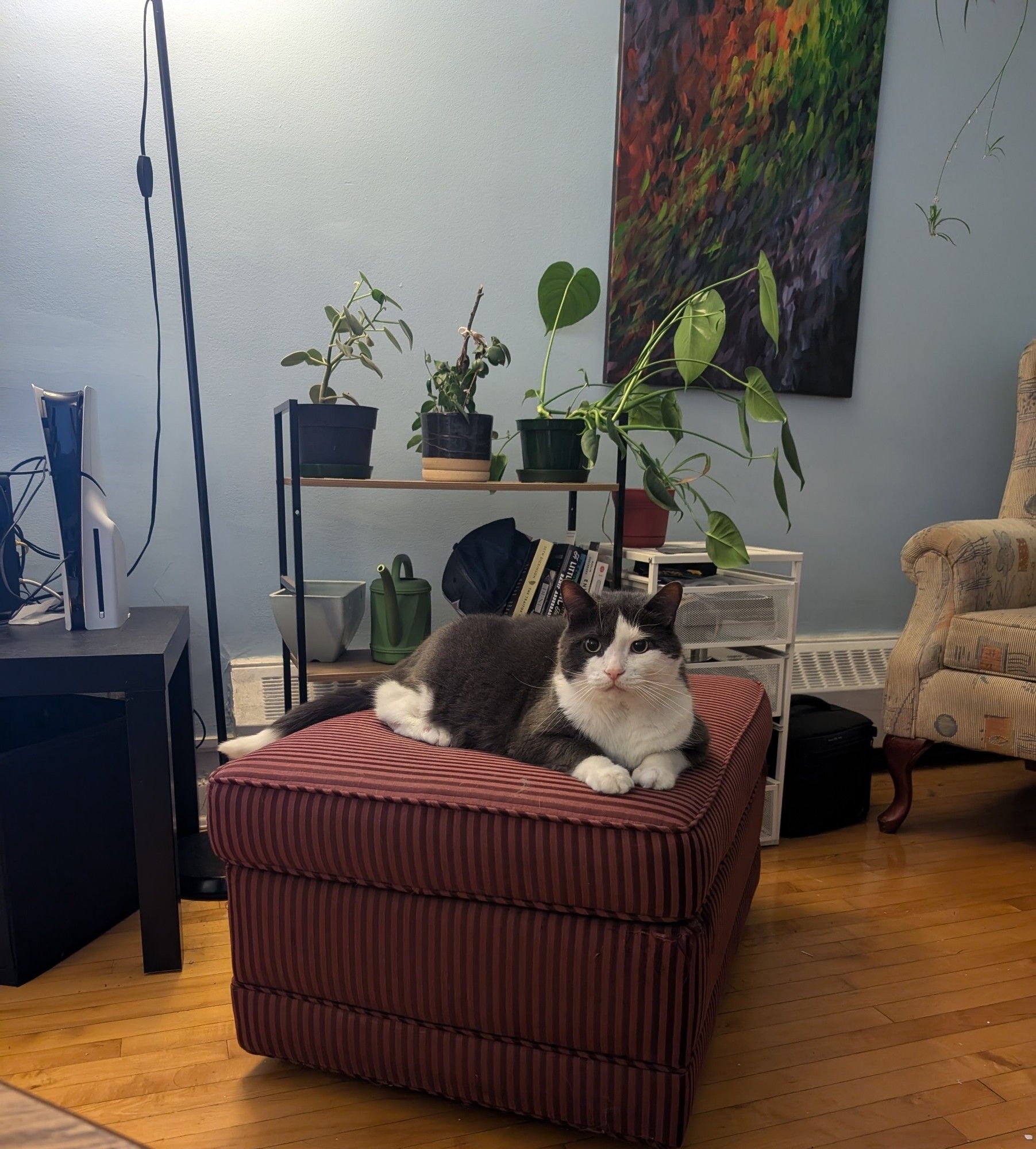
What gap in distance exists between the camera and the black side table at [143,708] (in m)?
1.20

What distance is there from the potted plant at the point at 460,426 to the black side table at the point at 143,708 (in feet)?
2.09

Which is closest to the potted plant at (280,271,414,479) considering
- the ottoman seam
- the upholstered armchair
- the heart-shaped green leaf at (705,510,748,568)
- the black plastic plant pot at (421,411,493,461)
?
the black plastic plant pot at (421,411,493,461)

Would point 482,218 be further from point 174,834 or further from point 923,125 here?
point 174,834

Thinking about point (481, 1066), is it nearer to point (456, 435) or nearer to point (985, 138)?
point (456, 435)

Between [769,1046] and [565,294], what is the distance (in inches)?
55.8

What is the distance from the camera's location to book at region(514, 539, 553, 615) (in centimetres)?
172

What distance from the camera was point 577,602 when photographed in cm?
105

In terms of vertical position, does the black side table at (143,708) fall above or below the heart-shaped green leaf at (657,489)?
below

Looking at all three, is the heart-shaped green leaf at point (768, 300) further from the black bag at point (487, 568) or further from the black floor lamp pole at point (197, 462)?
the black floor lamp pole at point (197, 462)

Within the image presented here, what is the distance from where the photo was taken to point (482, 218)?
1.94 meters

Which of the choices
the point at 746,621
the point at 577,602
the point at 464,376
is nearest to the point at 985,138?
the point at 746,621

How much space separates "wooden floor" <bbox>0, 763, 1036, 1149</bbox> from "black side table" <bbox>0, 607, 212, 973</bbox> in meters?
0.10

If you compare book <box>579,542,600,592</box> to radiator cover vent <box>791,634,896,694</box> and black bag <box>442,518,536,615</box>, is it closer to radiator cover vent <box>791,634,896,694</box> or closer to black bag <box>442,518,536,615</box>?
black bag <box>442,518,536,615</box>

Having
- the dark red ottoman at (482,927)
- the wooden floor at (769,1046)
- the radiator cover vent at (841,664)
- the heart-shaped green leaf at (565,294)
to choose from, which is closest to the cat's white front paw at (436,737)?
the dark red ottoman at (482,927)
